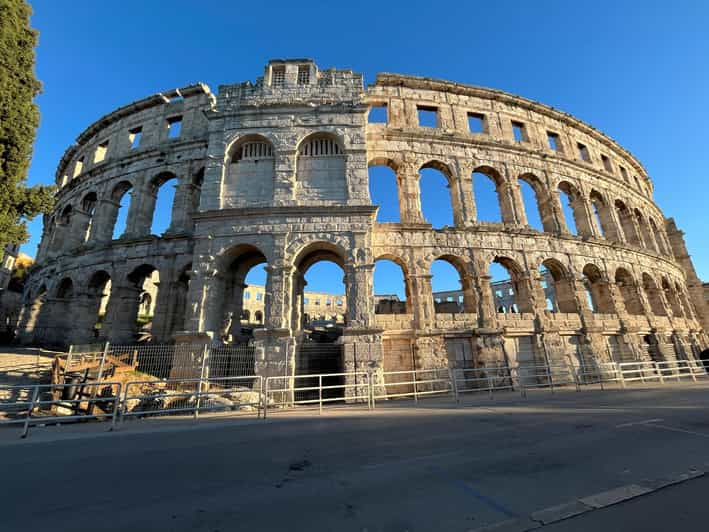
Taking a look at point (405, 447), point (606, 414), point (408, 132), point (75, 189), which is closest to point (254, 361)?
point (405, 447)

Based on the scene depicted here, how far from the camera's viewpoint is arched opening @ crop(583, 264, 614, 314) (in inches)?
654

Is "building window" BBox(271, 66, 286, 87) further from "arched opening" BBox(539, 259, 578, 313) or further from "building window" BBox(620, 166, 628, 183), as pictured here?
"building window" BBox(620, 166, 628, 183)

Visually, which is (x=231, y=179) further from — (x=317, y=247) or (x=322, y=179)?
(x=317, y=247)

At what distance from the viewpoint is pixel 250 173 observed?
1396 cm

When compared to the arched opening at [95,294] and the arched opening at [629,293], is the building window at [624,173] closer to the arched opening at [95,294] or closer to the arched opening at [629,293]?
the arched opening at [629,293]

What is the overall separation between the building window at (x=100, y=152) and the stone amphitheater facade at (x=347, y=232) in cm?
15

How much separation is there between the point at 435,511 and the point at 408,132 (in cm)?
1710

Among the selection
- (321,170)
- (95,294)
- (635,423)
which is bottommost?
(635,423)

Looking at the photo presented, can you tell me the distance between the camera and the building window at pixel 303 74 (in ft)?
50.3

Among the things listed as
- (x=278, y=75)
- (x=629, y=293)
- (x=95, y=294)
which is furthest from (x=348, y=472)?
(x=629, y=293)

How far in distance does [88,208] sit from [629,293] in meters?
34.9

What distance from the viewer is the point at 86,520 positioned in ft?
8.24

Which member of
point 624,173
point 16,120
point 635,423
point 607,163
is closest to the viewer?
point 635,423

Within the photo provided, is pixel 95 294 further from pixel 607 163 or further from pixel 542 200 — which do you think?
pixel 607 163
